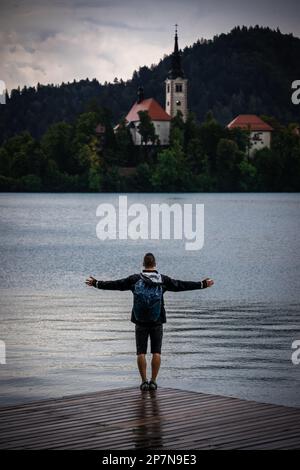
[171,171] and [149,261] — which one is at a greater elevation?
[171,171]

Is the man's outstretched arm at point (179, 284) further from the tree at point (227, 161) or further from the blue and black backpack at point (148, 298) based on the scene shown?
the tree at point (227, 161)

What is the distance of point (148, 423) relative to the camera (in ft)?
37.4

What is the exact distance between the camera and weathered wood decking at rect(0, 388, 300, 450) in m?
10.5

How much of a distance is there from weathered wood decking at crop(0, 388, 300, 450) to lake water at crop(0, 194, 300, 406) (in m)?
3.43

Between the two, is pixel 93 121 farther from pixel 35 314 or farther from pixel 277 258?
pixel 35 314

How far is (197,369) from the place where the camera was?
60.5ft

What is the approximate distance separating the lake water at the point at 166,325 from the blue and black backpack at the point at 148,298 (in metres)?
3.76

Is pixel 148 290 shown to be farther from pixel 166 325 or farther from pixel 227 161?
pixel 227 161

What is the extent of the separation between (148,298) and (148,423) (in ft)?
6.86

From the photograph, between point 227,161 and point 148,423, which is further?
point 227,161

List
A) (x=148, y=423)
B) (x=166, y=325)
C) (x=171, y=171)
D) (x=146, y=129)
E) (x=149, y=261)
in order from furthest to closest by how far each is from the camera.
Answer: (x=146, y=129)
(x=171, y=171)
(x=166, y=325)
(x=149, y=261)
(x=148, y=423)

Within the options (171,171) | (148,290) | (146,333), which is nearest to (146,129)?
(171,171)
